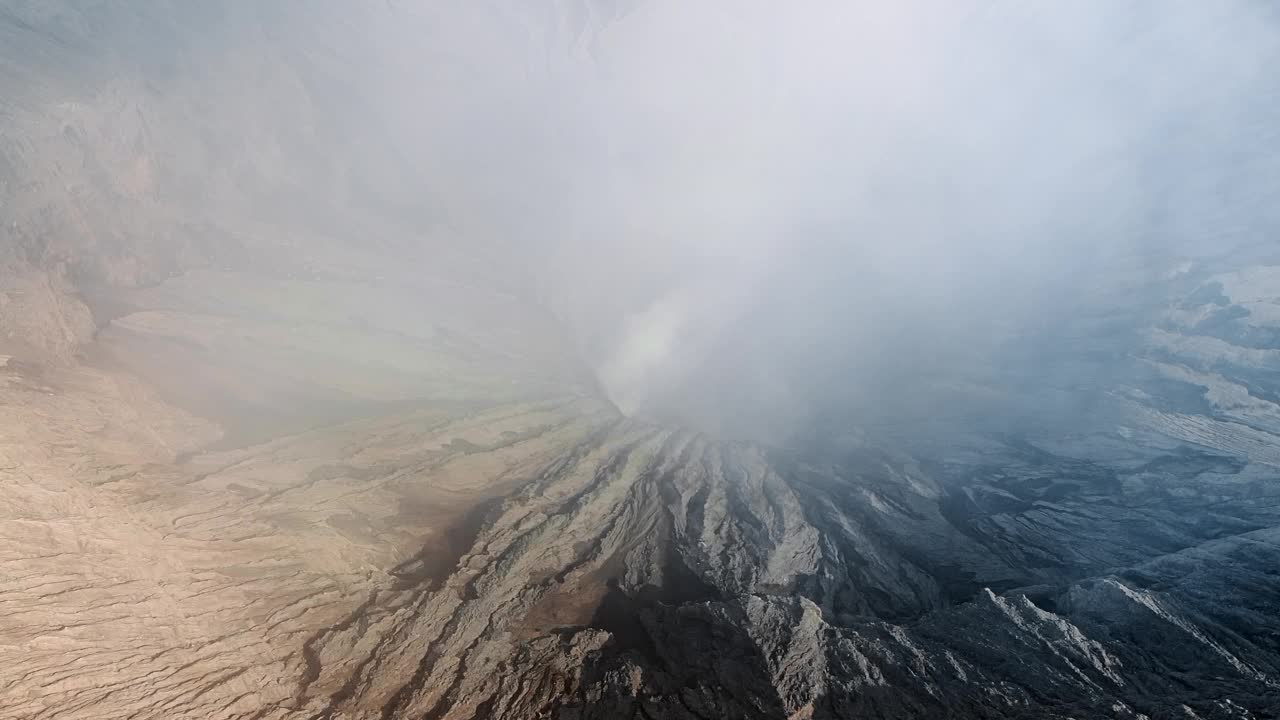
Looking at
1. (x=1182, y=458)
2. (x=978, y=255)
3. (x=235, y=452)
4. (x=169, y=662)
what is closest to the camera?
(x=169, y=662)

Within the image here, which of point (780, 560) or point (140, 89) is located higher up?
point (140, 89)

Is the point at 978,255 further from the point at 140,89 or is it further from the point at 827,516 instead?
the point at 140,89

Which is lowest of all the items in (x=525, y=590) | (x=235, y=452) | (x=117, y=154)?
(x=525, y=590)

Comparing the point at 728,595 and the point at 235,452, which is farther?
the point at 235,452

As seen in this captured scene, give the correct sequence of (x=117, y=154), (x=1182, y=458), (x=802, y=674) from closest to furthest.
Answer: (x=802, y=674) → (x=1182, y=458) → (x=117, y=154)

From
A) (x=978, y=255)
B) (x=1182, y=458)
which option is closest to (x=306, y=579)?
(x=1182, y=458)

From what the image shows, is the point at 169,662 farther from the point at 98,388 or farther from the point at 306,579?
A: the point at 98,388
